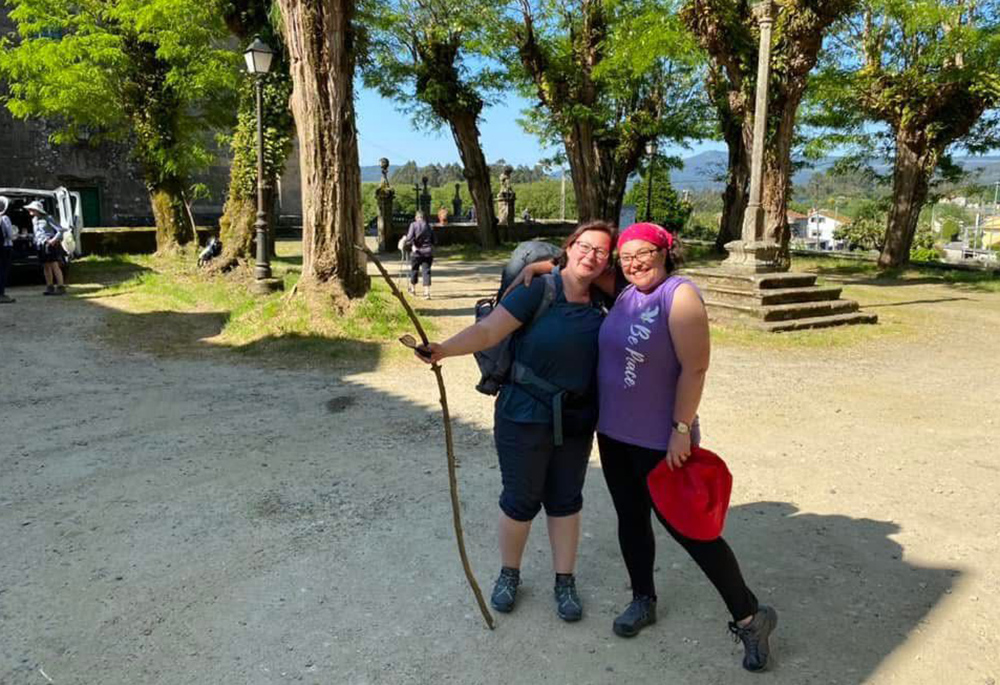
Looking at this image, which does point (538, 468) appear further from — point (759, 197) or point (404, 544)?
point (759, 197)

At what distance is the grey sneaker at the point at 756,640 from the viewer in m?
2.68

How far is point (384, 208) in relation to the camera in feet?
80.7

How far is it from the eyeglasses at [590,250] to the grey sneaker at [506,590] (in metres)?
1.39

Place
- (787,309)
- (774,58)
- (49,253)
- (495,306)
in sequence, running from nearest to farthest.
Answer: (495,306) → (787,309) → (49,253) → (774,58)

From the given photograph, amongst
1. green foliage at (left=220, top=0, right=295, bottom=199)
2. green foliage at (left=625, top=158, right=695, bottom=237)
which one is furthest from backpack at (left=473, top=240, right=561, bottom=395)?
green foliage at (left=625, top=158, right=695, bottom=237)

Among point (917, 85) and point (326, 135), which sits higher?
point (917, 85)

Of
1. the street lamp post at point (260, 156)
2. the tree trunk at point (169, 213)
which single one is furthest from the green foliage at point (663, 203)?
the street lamp post at point (260, 156)

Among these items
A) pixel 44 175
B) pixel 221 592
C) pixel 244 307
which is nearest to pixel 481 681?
pixel 221 592

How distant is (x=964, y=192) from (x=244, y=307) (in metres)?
23.5

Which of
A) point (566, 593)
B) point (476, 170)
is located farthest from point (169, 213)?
point (566, 593)

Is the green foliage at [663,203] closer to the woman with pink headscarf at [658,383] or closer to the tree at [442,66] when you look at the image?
the tree at [442,66]

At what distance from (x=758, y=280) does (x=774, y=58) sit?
221 inches

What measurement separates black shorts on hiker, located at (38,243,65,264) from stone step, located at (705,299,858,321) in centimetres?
1091

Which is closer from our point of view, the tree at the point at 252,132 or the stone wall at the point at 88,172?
the tree at the point at 252,132
